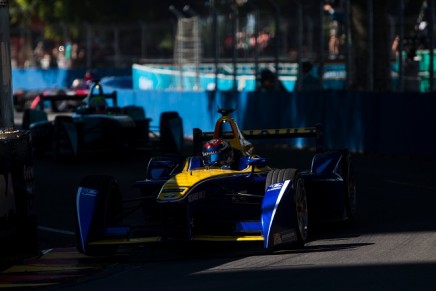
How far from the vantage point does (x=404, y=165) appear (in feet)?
61.7

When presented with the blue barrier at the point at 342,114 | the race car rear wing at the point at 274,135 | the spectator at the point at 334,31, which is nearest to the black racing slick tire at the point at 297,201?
the race car rear wing at the point at 274,135

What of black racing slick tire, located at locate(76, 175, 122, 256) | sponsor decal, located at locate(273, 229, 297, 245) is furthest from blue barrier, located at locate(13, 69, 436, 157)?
sponsor decal, located at locate(273, 229, 297, 245)

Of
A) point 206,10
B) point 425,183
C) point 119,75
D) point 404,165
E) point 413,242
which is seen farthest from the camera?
point 206,10

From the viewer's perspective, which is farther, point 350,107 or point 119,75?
point 119,75

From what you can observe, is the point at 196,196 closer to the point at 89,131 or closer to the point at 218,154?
the point at 218,154

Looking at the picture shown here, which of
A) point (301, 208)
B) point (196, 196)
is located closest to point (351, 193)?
point (301, 208)

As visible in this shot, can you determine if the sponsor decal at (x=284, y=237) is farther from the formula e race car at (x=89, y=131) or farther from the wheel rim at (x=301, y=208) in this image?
the formula e race car at (x=89, y=131)

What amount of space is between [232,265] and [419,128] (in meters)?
11.2

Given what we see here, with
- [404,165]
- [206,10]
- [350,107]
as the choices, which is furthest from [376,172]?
[206,10]

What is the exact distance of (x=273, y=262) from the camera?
30.5ft

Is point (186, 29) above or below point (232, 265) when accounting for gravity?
above

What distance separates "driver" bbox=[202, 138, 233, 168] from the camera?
10.7 m

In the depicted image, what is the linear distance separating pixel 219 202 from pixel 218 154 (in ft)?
2.15

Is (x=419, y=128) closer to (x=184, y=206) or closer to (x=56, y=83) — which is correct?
(x=184, y=206)
